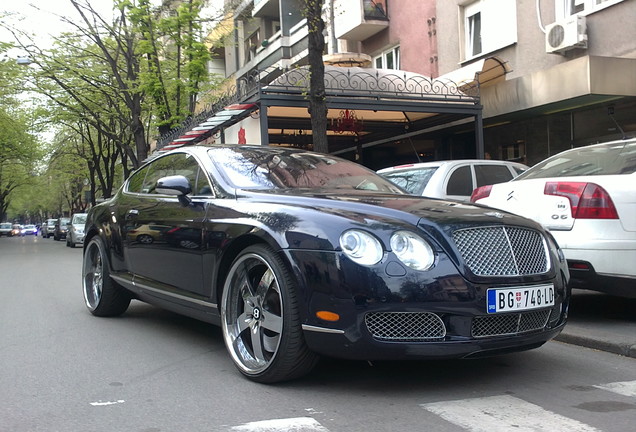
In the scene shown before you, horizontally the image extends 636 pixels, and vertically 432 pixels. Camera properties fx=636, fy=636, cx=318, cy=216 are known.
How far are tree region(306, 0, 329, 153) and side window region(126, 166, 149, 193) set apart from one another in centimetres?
486

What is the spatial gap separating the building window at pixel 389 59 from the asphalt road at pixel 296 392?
50.8 feet

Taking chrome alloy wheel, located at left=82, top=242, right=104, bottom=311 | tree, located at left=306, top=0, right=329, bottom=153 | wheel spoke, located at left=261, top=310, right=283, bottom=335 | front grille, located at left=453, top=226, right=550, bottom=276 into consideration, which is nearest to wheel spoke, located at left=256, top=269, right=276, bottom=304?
wheel spoke, located at left=261, top=310, right=283, bottom=335

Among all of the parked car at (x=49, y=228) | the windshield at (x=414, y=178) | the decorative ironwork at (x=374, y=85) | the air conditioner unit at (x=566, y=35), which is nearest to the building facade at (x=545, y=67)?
the air conditioner unit at (x=566, y=35)

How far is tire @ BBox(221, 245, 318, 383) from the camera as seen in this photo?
359cm

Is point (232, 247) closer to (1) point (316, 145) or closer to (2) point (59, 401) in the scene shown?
(2) point (59, 401)

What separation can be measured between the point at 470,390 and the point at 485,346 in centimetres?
41

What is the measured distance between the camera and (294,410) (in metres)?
3.37

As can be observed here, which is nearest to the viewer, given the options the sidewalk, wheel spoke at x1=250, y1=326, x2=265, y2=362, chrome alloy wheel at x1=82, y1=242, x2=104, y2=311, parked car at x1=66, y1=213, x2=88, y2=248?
wheel spoke at x1=250, y1=326, x2=265, y2=362

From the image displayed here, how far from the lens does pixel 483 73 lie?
14219 mm

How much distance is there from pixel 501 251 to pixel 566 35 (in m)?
10.4

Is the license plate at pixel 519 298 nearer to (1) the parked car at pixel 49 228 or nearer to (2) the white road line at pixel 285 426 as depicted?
(2) the white road line at pixel 285 426

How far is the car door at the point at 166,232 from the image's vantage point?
4.54m

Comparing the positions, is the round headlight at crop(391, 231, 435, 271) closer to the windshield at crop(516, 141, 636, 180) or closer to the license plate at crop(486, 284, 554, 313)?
the license plate at crop(486, 284, 554, 313)

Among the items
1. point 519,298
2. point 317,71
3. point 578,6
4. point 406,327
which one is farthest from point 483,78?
point 406,327
